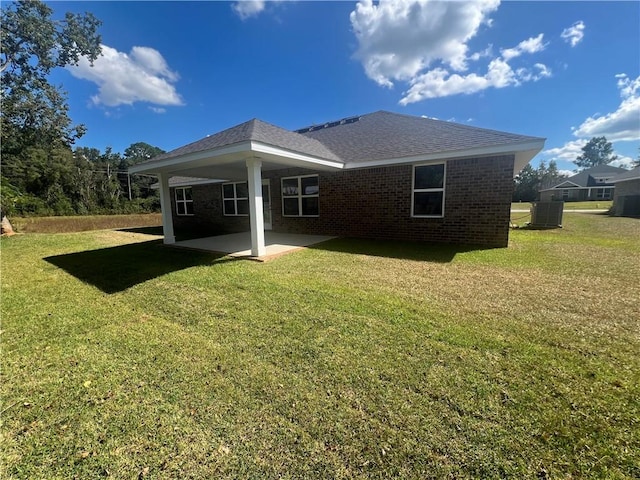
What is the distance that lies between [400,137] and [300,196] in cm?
436

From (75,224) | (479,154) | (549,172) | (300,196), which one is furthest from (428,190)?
(549,172)

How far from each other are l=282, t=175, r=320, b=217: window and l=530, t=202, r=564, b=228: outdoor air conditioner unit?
11.1 metres

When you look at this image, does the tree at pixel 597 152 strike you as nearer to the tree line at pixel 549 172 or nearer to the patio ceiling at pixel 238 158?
the tree line at pixel 549 172

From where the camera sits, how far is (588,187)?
1791 inches

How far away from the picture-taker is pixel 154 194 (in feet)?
152

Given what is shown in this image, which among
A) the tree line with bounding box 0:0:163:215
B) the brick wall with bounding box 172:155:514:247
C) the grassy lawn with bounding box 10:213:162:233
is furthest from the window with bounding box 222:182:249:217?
the tree line with bounding box 0:0:163:215

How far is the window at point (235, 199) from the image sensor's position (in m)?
13.6

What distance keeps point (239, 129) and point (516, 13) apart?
29.9 feet

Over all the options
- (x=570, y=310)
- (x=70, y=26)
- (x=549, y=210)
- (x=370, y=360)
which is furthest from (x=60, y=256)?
(x=549, y=210)

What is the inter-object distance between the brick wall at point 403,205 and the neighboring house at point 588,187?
47.6 metres

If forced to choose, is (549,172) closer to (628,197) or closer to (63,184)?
(628,197)

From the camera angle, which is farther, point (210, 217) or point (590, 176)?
point (590, 176)

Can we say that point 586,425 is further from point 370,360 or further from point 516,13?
point 516,13

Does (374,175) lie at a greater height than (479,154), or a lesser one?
lesser
